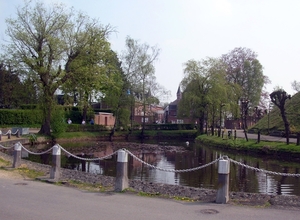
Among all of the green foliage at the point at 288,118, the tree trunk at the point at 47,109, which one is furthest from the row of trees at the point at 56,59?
the green foliage at the point at 288,118

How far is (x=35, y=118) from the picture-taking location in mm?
47781

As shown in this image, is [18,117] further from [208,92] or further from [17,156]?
[17,156]

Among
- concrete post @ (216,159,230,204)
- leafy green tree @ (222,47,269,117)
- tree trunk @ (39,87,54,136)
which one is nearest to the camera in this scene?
concrete post @ (216,159,230,204)

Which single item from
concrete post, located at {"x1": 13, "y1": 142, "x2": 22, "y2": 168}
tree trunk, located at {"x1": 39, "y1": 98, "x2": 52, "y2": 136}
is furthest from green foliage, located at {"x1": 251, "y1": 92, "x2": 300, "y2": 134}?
concrete post, located at {"x1": 13, "y1": 142, "x2": 22, "y2": 168}

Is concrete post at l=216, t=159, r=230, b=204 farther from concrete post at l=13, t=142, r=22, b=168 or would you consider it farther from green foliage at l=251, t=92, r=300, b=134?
green foliage at l=251, t=92, r=300, b=134

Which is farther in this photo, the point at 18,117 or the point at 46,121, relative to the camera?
the point at 18,117

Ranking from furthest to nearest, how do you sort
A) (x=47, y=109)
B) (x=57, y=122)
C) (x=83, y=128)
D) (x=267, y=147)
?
1. (x=83, y=128)
2. (x=57, y=122)
3. (x=47, y=109)
4. (x=267, y=147)

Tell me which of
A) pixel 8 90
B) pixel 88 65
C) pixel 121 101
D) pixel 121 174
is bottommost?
pixel 121 174

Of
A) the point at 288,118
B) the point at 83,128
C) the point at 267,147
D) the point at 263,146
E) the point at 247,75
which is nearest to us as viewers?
the point at 267,147

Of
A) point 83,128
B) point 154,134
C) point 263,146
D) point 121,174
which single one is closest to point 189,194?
point 121,174

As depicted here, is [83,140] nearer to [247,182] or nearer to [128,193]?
[247,182]

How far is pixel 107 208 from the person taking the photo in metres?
7.50

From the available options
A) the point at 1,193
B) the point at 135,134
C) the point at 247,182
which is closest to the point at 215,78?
the point at 135,134

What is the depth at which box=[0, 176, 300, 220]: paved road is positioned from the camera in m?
6.89
